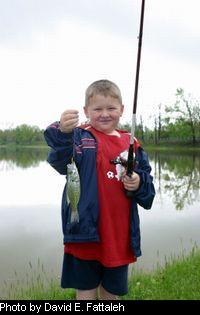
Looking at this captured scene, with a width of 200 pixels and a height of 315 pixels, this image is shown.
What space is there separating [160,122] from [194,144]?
8.29 m

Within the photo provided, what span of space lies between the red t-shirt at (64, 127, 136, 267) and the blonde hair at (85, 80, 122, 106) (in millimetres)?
354

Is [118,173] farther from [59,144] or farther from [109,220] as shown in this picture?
[59,144]

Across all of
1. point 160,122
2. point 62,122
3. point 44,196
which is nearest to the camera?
point 62,122

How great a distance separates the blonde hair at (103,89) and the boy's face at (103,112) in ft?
0.09

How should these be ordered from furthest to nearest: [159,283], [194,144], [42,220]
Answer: [194,144], [42,220], [159,283]

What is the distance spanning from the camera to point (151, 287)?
5020 millimetres

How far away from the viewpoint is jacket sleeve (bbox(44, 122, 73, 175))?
2.88 metres

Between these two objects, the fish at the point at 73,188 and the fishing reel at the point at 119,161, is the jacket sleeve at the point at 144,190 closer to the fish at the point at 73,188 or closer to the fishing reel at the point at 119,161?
A: the fishing reel at the point at 119,161

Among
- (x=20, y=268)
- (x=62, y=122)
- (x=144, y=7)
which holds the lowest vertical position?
(x=20, y=268)

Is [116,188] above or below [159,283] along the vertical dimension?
above
